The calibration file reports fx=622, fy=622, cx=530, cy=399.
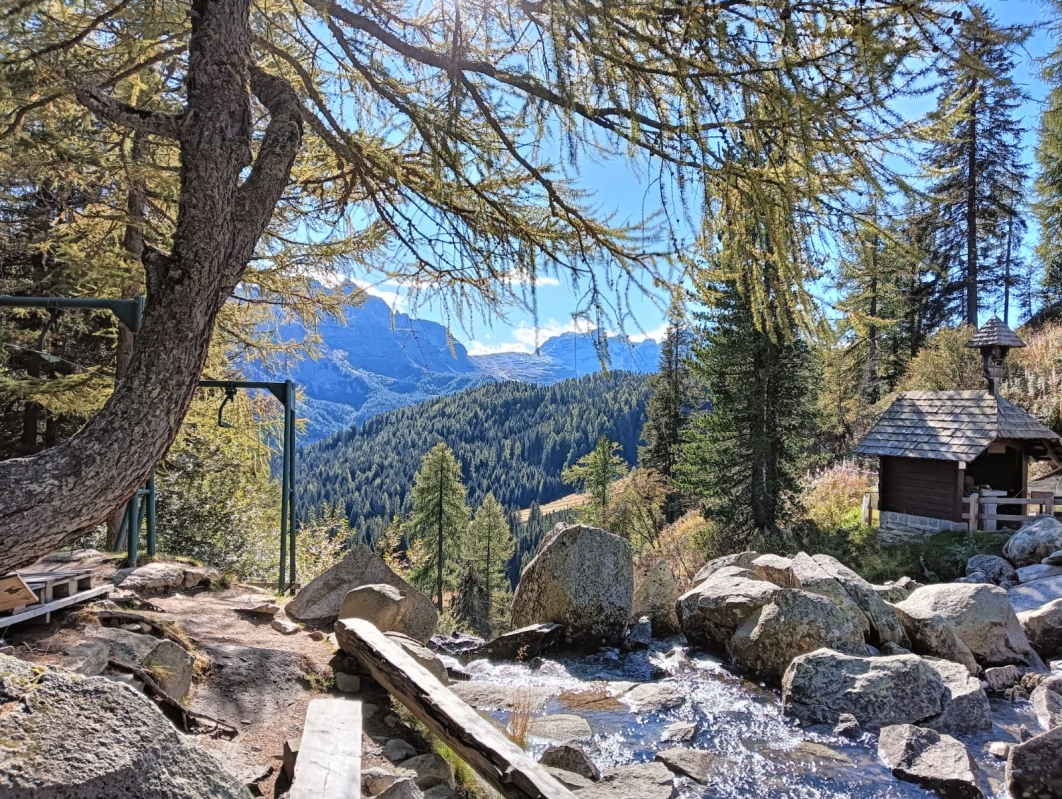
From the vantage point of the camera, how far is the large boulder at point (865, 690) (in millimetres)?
6637

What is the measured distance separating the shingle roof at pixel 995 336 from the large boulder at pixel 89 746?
55.4ft

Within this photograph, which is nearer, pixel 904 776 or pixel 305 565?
pixel 904 776

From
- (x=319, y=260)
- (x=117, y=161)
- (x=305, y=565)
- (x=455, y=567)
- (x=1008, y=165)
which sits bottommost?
(x=455, y=567)

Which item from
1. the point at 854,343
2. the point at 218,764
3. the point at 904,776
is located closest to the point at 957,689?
the point at 904,776

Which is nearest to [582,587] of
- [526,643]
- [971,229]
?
[526,643]

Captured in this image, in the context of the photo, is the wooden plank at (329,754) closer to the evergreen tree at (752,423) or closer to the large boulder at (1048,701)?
the large boulder at (1048,701)

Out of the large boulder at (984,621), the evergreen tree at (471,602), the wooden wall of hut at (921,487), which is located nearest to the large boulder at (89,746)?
the large boulder at (984,621)

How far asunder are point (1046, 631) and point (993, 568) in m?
3.32

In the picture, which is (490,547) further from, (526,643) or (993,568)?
(526,643)

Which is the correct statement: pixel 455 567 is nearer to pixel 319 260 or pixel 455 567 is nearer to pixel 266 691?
pixel 319 260

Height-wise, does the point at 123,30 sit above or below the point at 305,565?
above

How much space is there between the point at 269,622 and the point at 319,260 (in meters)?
4.88

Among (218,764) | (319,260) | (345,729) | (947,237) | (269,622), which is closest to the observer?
(218,764)

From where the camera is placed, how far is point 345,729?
153 inches
